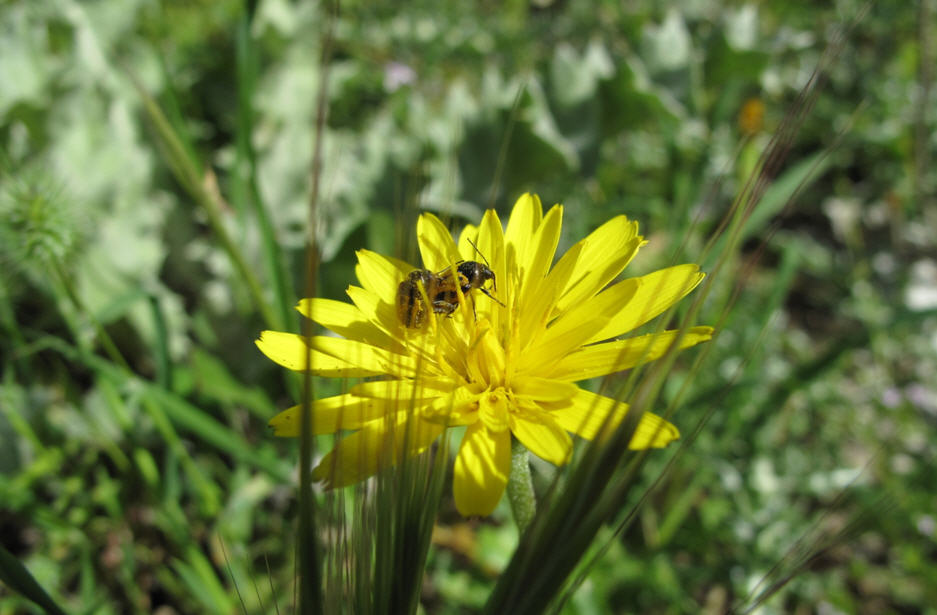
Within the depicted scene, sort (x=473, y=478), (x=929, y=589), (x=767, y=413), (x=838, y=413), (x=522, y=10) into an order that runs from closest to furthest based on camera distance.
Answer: (x=473, y=478)
(x=929, y=589)
(x=767, y=413)
(x=838, y=413)
(x=522, y=10)

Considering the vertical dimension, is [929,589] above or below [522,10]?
below

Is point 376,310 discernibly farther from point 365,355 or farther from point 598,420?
point 598,420

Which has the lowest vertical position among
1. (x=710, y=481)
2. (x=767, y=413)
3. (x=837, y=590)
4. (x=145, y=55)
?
(x=837, y=590)

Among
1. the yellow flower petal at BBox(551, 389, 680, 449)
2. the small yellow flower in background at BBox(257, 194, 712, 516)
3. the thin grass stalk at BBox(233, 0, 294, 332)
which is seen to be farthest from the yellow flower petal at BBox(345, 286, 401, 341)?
the thin grass stalk at BBox(233, 0, 294, 332)

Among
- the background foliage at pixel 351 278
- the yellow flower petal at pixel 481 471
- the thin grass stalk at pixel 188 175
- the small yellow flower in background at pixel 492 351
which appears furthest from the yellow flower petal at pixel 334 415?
the thin grass stalk at pixel 188 175

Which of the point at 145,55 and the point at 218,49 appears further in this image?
the point at 218,49

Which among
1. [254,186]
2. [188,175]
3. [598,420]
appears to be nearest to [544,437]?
[598,420]

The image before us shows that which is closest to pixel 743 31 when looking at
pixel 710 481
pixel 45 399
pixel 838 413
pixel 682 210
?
pixel 682 210

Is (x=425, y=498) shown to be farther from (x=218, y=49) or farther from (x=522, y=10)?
(x=522, y=10)
